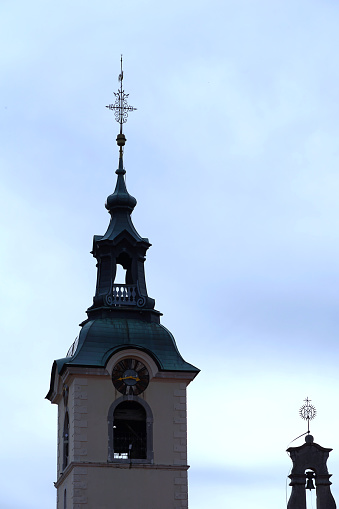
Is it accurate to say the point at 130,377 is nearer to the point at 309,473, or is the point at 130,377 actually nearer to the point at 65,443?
the point at 65,443

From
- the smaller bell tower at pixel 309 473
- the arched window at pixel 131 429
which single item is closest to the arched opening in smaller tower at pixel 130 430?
the arched window at pixel 131 429

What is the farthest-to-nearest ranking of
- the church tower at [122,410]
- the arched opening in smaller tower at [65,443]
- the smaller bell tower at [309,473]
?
the arched opening in smaller tower at [65,443], the church tower at [122,410], the smaller bell tower at [309,473]

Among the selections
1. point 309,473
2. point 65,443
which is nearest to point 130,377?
point 65,443

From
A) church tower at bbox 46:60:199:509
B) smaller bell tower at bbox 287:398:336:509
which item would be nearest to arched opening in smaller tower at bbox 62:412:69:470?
church tower at bbox 46:60:199:509

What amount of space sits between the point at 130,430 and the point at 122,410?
66 cm

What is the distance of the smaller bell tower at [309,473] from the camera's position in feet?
184

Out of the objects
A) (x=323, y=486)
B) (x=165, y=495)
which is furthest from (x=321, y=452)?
(x=165, y=495)

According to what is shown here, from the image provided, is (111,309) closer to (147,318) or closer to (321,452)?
(147,318)

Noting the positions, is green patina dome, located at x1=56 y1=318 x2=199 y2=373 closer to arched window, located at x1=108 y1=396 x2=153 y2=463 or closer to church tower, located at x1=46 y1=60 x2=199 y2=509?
church tower, located at x1=46 y1=60 x2=199 y2=509

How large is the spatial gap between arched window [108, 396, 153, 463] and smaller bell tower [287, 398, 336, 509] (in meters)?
8.07

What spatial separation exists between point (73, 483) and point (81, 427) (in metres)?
1.74

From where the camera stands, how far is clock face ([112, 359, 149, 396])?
63875mm

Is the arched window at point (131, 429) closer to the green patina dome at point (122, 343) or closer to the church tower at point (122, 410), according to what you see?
the church tower at point (122, 410)

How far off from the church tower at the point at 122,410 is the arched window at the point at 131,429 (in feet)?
0.10
